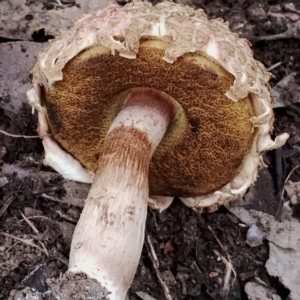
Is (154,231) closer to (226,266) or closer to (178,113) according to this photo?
(226,266)

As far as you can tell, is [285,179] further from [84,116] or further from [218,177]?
[84,116]

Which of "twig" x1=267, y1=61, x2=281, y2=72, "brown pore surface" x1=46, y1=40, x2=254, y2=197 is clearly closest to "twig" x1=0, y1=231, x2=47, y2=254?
"brown pore surface" x1=46, y1=40, x2=254, y2=197

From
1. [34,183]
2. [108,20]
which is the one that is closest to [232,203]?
[34,183]

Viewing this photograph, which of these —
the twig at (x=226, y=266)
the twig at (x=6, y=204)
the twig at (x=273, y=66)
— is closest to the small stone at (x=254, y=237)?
the twig at (x=226, y=266)

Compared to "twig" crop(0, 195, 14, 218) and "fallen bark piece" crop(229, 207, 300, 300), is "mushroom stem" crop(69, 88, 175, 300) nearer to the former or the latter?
"twig" crop(0, 195, 14, 218)

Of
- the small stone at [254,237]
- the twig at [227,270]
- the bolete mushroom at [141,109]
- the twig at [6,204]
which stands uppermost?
the bolete mushroom at [141,109]

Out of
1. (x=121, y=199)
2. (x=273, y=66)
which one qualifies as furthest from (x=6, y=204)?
(x=273, y=66)

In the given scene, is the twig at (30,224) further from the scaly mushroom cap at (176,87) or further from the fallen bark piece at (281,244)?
the fallen bark piece at (281,244)
